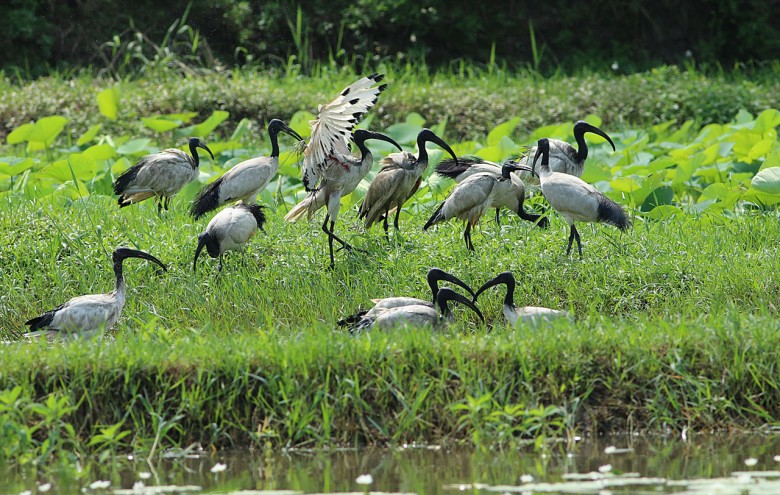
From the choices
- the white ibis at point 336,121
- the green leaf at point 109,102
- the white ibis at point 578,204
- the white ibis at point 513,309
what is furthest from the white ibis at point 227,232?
the green leaf at point 109,102

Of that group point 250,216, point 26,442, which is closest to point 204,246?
point 250,216

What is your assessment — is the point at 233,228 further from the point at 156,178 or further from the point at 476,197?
the point at 476,197

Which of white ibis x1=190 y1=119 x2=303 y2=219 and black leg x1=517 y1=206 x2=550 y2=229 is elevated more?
white ibis x1=190 y1=119 x2=303 y2=219

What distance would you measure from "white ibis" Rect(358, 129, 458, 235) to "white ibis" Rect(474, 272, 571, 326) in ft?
5.02

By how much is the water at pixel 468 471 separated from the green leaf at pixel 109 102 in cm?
826

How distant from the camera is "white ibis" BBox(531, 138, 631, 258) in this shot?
8.19 m

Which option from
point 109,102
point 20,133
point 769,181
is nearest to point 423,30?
point 109,102

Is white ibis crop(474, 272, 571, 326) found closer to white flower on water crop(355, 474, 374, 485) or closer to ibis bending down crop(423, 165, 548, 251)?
ibis bending down crop(423, 165, 548, 251)

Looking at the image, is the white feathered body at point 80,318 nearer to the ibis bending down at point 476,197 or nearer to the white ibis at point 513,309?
the white ibis at point 513,309

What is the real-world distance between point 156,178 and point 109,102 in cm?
389

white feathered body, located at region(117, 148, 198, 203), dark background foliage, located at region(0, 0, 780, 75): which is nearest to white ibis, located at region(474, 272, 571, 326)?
white feathered body, located at region(117, 148, 198, 203)

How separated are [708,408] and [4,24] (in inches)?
540

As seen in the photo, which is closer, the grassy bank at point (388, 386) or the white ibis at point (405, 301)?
the grassy bank at point (388, 386)

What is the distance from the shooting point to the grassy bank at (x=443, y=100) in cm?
1420
